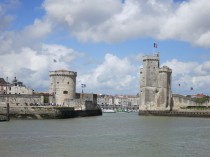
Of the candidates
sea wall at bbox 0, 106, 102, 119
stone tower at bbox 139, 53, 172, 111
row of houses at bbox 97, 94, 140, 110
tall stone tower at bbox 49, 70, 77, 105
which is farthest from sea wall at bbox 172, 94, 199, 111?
row of houses at bbox 97, 94, 140, 110

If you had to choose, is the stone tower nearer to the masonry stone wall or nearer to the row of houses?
the masonry stone wall

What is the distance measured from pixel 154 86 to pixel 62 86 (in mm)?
16892

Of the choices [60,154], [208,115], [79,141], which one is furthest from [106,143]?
[208,115]

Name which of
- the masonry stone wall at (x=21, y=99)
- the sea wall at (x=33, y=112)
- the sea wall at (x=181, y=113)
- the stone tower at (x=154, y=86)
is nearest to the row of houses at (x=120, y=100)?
the stone tower at (x=154, y=86)

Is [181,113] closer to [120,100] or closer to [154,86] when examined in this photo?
[154,86]

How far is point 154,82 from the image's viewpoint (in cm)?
7531

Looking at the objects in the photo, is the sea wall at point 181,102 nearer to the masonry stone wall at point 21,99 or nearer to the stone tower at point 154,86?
the stone tower at point 154,86

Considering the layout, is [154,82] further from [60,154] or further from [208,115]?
[60,154]

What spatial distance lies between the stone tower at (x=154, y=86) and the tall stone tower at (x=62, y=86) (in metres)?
14.1

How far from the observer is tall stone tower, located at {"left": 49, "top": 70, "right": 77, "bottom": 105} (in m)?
66.5

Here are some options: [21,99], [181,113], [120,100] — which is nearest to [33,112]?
[21,99]

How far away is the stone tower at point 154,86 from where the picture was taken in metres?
74.8

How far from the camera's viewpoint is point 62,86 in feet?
218

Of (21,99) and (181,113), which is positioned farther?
(181,113)
